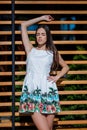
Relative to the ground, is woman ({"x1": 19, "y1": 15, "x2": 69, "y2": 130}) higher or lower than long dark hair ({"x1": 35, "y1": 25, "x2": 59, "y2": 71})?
lower

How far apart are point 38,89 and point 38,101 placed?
0.53 ft

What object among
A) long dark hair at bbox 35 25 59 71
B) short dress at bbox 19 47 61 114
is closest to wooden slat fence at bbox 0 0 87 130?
long dark hair at bbox 35 25 59 71

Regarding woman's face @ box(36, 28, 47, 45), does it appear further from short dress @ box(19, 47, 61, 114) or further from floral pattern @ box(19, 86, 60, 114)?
floral pattern @ box(19, 86, 60, 114)

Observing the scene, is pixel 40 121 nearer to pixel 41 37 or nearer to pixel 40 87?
pixel 40 87

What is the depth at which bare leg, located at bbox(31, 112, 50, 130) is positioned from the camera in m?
5.17

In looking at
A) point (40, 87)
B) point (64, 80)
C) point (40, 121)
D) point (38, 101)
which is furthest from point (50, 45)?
point (40, 121)

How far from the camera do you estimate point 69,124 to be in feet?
Answer: 20.7

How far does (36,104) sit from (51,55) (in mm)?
717

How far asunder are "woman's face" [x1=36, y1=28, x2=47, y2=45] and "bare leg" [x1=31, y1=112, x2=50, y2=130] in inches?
38.4

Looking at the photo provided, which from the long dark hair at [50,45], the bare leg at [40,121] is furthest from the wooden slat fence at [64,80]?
the bare leg at [40,121]

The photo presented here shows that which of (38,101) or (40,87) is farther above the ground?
(40,87)

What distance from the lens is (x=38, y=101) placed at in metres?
5.30

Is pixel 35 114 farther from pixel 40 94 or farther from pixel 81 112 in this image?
pixel 81 112

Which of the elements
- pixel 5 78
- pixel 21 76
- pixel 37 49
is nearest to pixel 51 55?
pixel 37 49
